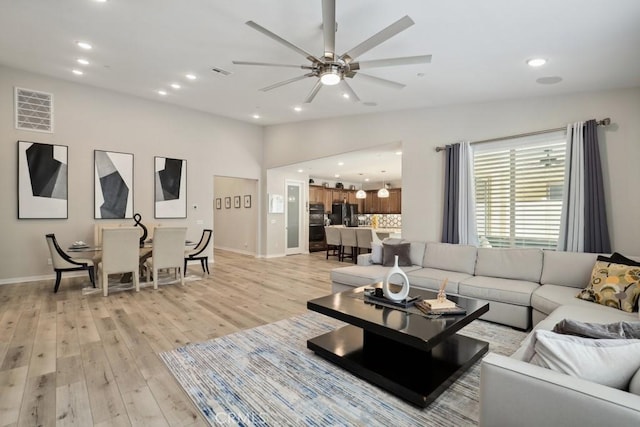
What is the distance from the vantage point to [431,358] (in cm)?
250

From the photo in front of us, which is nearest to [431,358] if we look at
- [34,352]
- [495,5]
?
[495,5]

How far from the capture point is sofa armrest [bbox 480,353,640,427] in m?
1.11

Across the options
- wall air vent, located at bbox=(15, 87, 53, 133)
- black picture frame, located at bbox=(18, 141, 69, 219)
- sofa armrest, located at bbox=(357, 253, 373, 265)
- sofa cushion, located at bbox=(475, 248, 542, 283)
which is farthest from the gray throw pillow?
wall air vent, located at bbox=(15, 87, 53, 133)

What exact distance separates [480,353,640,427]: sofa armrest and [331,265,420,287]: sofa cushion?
8.90 feet

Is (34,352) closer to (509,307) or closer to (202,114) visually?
(509,307)

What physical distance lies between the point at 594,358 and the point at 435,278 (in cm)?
274

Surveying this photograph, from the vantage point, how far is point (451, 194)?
16.3 feet

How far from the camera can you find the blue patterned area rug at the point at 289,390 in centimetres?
196

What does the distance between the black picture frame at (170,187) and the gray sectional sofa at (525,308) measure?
4547 millimetres

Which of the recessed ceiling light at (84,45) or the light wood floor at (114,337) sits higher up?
the recessed ceiling light at (84,45)

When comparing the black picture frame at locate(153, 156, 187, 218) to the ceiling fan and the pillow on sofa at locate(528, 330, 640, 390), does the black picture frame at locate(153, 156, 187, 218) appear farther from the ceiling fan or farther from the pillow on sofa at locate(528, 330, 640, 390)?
the pillow on sofa at locate(528, 330, 640, 390)

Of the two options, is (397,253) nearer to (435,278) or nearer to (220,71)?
(435,278)

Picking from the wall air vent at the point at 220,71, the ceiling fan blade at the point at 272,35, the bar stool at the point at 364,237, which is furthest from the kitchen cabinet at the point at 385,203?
the ceiling fan blade at the point at 272,35

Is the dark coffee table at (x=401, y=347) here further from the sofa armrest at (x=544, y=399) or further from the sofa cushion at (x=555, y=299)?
the sofa cushion at (x=555, y=299)
